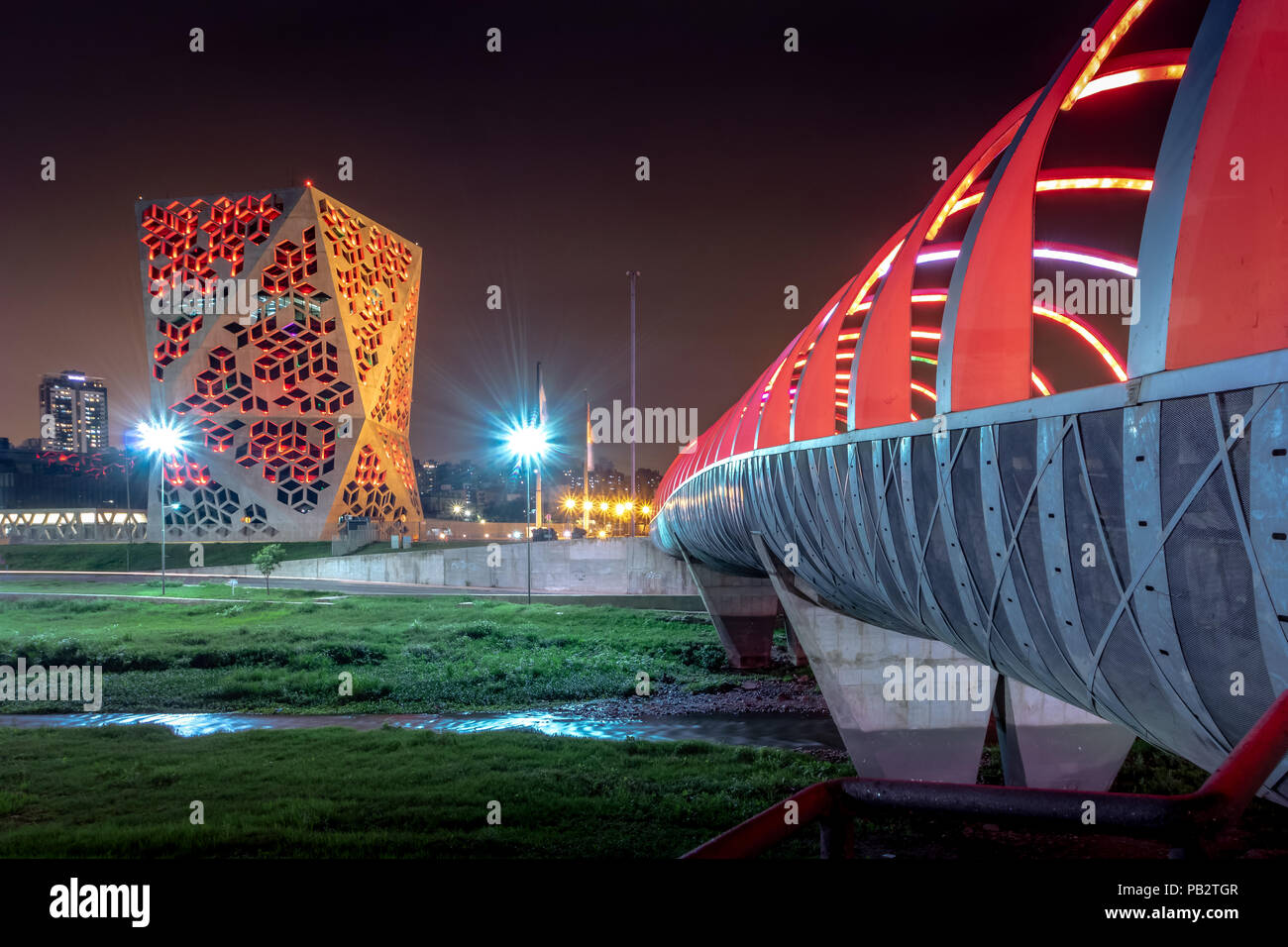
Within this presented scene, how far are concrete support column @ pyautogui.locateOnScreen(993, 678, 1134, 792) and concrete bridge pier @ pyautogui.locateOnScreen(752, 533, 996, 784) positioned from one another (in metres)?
0.54

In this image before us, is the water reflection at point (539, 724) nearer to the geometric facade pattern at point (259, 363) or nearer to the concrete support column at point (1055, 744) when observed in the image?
the concrete support column at point (1055, 744)

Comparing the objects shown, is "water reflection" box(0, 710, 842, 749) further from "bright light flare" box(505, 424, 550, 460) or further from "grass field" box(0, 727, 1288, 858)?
"bright light flare" box(505, 424, 550, 460)

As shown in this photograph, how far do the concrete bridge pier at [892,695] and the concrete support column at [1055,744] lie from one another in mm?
545

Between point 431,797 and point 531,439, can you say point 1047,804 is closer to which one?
point 431,797

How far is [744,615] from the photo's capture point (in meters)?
30.8

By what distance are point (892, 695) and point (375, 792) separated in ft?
29.8

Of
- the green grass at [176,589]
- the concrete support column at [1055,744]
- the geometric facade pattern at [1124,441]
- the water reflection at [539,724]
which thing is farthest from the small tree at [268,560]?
the geometric facade pattern at [1124,441]

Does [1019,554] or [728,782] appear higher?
[1019,554]

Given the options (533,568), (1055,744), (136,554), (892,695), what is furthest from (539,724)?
(136,554)

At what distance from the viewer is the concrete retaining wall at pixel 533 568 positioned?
162 feet

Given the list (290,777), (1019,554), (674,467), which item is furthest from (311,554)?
(1019,554)
